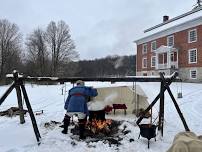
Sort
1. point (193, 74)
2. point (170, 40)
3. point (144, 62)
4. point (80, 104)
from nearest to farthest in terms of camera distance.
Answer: point (80, 104), point (193, 74), point (170, 40), point (144, 62)

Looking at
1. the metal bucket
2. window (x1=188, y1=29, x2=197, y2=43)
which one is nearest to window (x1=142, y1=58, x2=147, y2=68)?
window (x1=188, y1=29, x2=197, y2=43)

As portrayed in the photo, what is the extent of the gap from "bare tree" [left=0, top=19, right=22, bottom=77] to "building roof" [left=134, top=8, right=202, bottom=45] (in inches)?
1142

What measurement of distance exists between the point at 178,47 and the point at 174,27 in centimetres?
299

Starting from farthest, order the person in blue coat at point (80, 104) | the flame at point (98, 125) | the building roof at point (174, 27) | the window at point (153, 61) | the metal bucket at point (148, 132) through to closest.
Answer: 1. the window at point (153, 61)
2. the building roof at point (174, 27)
3. the flame at point (98, 125)
4. the person in blue coat at point (80, 104)
5. the metal bucket at point (148, 132)

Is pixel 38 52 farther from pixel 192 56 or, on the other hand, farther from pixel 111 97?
pixel 111 97

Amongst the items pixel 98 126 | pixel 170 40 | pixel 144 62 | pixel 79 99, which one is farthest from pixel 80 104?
pixel 144 62

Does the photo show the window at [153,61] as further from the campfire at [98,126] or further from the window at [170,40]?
the campfire at [98,126]

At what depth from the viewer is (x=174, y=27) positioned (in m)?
44.5

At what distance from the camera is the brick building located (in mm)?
40438

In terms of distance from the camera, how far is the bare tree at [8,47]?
2592 inches

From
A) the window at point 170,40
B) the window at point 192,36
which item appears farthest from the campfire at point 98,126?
the window at point 170,40

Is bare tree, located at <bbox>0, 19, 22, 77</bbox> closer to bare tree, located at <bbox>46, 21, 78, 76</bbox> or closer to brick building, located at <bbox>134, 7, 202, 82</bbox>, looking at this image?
bare tree, located at <bbox>46, 21, 78, 76</bbox>

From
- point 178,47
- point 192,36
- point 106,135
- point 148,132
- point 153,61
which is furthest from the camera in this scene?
point 153,61

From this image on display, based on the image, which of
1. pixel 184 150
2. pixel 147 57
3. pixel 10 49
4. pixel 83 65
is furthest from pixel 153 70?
pixel 83 65
